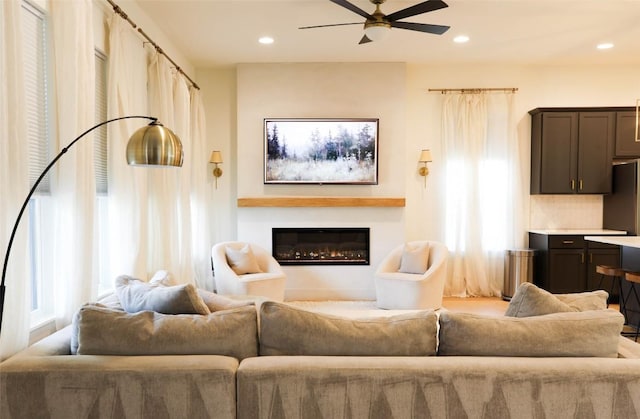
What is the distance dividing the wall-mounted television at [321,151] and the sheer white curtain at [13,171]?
3804 millimetres

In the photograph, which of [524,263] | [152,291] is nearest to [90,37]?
[152,291]

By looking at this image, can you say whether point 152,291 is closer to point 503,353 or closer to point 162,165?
point 162,165

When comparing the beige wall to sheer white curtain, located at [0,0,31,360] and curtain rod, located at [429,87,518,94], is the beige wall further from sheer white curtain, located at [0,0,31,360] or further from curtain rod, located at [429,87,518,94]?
sheer white curtain, located at [0,0,31,360]

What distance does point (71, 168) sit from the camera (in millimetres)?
2648

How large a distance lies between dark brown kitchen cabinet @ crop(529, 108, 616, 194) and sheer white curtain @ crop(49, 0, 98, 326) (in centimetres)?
524

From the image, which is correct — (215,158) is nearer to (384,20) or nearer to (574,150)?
(384,20)

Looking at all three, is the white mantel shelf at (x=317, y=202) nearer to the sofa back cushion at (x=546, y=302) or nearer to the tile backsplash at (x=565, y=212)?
the tile backsplash at (x=565, y=212)

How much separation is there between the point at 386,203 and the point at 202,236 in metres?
2.33

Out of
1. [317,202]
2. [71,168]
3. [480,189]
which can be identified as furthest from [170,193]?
[480,189]

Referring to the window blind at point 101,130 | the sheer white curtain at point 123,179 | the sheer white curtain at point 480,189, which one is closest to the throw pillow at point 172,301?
the sheer white curtain at point 123,179

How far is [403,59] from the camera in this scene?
575cm

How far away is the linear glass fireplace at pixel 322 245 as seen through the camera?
5949 millimetres

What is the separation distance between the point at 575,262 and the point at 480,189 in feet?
4.67

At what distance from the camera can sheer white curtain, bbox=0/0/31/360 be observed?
6.61ft
